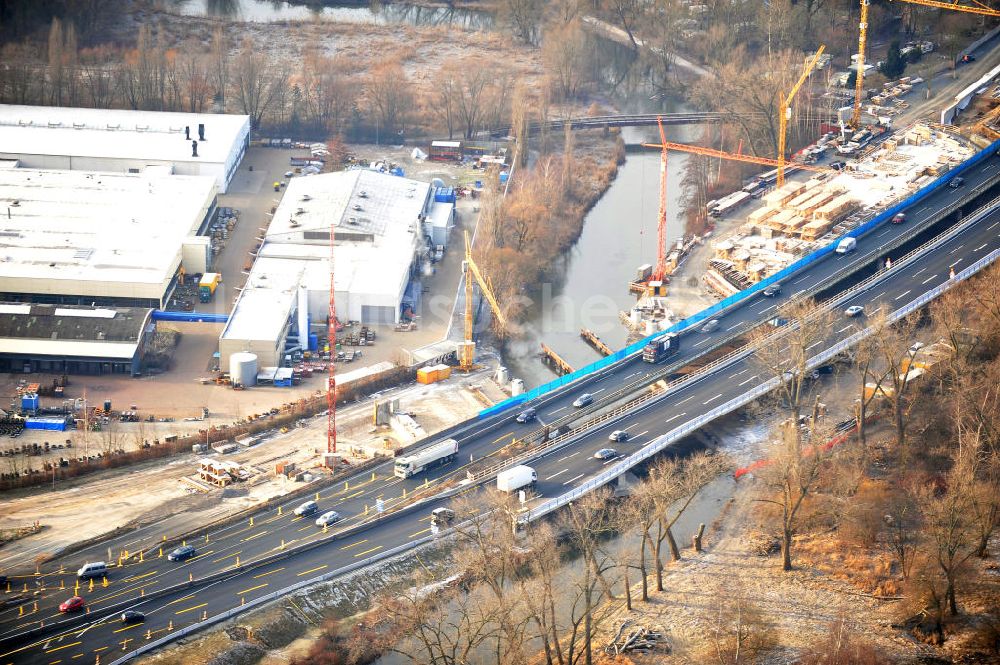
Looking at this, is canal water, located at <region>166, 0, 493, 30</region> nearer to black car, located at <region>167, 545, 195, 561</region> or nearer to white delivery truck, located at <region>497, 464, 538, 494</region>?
white delivery truck, located at <region>497, 464, 538, 494</region>

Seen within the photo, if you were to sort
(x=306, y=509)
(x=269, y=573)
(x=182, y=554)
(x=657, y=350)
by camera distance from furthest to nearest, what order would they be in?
(x=657, y=350), (x=306, y=509), (x=182, y=554), (x=269, y=573)

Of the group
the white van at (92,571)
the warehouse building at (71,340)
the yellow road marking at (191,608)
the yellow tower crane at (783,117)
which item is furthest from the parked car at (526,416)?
the yellow tower crane at (783,117)

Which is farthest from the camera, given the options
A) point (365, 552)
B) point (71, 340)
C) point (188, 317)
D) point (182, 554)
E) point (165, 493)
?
point (188, 317)

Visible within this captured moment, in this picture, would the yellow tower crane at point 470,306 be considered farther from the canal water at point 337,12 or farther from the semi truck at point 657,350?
the canal water at point 337,12

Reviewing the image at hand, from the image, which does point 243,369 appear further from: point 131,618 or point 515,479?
point 131,618

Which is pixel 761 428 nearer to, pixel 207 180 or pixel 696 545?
pixel 696 545

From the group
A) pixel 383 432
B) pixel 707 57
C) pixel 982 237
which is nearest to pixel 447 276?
pixel 383 432

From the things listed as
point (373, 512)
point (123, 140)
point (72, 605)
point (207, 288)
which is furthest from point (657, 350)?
point (123, 140)
